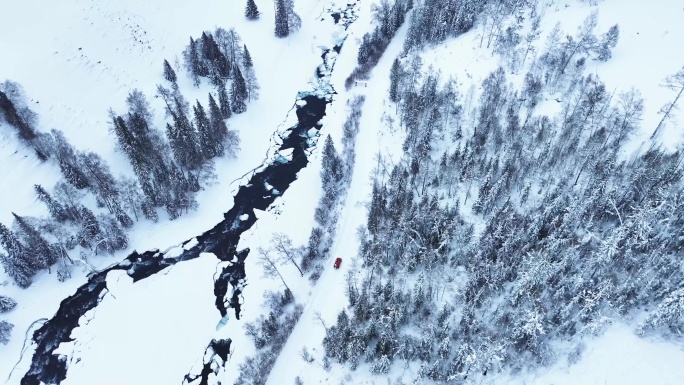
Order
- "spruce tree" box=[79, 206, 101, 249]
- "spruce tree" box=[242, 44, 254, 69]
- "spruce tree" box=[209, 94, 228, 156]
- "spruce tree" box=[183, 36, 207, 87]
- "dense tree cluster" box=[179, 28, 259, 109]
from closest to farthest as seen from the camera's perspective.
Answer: "spruce tree" box=[79, 206, 101, 249], "spruce tree" box=[209, 94, 228, 156], "dense tree cluster" box=[179, 28, 259, 109], "spruce tree" box=[183, 36, 207, 87], "spruce tree" box=[242, 44, 254, 69]

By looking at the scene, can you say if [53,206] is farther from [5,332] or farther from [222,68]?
[222,68]

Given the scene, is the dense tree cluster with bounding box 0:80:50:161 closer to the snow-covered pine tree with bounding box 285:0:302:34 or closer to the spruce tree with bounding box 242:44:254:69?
the spruce tree with bounding box 242:44:254:69

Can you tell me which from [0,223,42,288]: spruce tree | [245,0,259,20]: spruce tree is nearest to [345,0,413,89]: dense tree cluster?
[245,0,259,20]: spruce tree

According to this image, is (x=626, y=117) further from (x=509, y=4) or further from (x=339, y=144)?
(x=339, y=144)

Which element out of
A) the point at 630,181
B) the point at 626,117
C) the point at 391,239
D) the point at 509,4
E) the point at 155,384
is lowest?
the point at 155,384

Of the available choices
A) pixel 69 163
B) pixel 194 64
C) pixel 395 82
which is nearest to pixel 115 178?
pixel 69 163

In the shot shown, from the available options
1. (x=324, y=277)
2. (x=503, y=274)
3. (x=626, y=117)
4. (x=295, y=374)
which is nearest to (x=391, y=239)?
(x=324, y=277)
